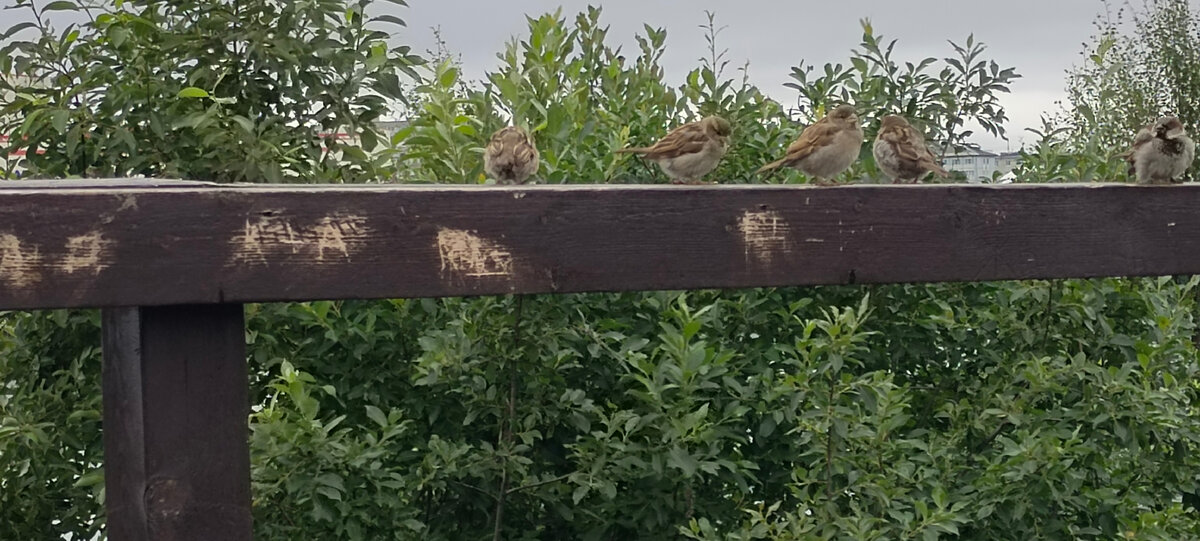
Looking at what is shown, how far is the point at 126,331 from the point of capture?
7.73ft

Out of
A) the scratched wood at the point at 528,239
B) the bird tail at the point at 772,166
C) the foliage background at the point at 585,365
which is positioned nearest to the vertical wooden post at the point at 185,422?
the scratched wood at the point at 528,239

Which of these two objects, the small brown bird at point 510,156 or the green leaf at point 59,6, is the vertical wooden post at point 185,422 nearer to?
the small brown bird at point 510,156

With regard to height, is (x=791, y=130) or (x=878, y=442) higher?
(x=791, y=130)

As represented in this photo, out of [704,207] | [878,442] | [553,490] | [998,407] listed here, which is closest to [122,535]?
[704,207]

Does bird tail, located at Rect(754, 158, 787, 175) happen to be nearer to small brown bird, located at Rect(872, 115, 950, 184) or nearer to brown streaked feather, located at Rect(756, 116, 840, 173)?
brown streaked feather, located at Rect(756, 116, 840, 173)

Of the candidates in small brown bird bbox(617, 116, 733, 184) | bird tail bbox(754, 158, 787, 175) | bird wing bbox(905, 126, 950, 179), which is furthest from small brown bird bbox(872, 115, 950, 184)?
small brown bird bbox(617, 116, 733, 184)

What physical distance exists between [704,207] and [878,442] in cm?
126

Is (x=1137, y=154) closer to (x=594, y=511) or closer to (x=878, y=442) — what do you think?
(x=878, y=442)

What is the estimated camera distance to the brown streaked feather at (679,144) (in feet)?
12.9

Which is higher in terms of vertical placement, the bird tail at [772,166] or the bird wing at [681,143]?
the bird wing at [681,143]

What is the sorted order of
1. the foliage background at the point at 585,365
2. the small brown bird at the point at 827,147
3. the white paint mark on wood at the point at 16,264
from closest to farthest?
the white paint mark on wood at the point at 16,264
the foliage background at the point at 585,365
the small brown bird at the point at 827,147

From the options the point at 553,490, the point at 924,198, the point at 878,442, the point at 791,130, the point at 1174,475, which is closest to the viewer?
the point at 924,198

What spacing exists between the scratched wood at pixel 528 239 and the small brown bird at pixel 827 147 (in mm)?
1232

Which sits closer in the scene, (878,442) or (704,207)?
(704,207)
